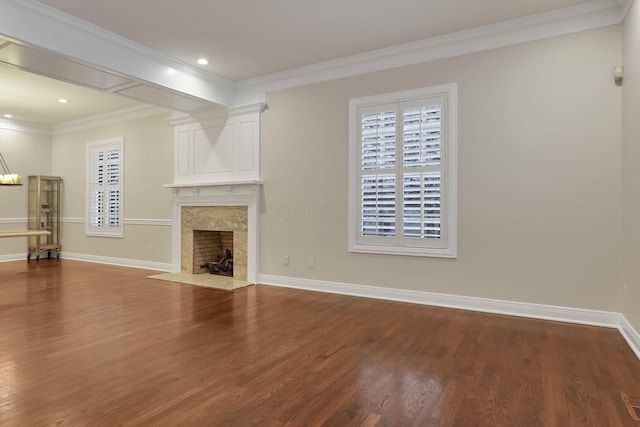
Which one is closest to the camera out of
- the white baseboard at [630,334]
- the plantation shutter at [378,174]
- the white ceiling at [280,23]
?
the white baseboard at [630,334]

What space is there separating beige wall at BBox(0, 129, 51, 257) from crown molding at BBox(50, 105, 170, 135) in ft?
1.73

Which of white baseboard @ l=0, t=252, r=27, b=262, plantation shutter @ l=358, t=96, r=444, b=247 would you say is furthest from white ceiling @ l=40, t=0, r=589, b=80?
white baseboard @ l=0, t=252, r=27, b=262

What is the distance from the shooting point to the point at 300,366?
2.60 meters

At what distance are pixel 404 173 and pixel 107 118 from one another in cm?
616

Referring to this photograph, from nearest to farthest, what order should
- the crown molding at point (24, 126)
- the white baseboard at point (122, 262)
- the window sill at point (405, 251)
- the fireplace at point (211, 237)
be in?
the window sill at point (405, 251)
the fireplace at point (211, 237)
the white baseboard at point (122, 262)
the crown molding at point (24, 126)

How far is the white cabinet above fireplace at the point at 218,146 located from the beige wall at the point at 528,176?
4.62 ft

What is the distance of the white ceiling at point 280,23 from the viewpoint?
352 cm

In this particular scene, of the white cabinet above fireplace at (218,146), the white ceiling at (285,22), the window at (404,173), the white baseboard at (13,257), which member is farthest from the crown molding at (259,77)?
the white baseboard at (13,257)

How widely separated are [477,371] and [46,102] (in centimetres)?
772

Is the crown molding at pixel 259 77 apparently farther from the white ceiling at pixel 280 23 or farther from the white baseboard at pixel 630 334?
the white baseboard at pixel 630 334

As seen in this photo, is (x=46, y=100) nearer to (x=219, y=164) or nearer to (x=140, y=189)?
(x=140, y=189)

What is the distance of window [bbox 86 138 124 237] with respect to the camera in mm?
7262

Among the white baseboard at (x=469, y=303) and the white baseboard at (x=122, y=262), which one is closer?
the white baseboard at (x=469, y=303)

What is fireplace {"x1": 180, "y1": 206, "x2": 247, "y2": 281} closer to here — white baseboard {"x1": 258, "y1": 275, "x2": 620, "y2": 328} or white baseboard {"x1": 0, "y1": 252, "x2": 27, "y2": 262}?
white baseboard {"x1": 258, "y1": 275, "x2": 620, "y2": 328}
